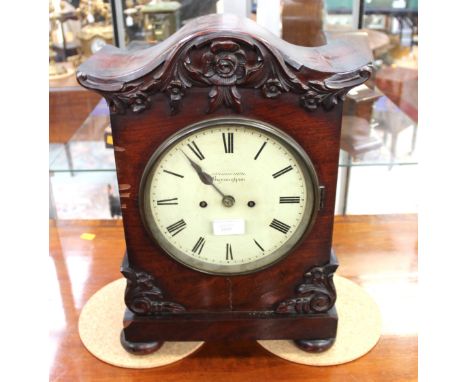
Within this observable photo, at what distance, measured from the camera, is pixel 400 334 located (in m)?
0.97

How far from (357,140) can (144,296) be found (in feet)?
2.44

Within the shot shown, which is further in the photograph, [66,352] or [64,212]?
[64,212]

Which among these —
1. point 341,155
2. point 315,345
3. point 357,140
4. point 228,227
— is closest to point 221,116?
point 228,227

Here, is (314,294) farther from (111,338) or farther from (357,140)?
(357,140)

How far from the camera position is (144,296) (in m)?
0.90

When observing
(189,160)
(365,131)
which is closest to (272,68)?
(189,160)

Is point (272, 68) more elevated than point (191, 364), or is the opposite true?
point (272, 68)

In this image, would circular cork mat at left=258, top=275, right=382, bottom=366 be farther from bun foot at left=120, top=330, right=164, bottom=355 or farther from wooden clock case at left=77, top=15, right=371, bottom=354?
bun foot at left=120, top=330, right=164, bottom=355

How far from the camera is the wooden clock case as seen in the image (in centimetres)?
74

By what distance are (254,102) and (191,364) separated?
0.48 metres

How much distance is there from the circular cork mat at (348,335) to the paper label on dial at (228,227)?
0.81 feet

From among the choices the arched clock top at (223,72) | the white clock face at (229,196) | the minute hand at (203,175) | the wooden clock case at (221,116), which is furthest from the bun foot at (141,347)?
the arched clock top at (223,72)

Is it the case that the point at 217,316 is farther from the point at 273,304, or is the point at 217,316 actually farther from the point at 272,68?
the point at 272,68

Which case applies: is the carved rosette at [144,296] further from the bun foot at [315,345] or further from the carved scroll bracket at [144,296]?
the bun foot at [315,345]
